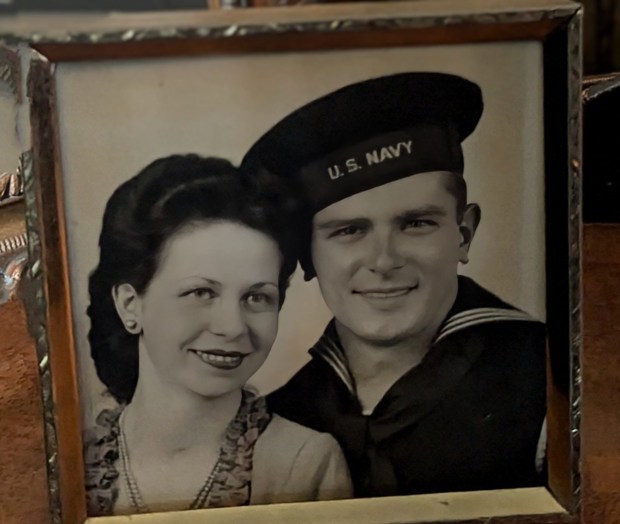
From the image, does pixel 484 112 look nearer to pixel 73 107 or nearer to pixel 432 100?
pixel 432 100

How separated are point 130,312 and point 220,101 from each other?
13cm

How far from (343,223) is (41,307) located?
0.56 ft

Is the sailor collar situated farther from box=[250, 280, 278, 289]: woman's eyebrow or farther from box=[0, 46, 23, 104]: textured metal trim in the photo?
box=[0, 46, 23, 104]: textured metal trim

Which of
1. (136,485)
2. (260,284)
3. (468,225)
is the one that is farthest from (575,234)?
(136,485)

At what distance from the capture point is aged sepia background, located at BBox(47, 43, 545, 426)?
48 centimetres

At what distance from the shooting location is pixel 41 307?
1.61ft

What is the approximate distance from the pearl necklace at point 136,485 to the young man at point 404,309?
0.18 ft

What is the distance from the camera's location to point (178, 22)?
0.46m

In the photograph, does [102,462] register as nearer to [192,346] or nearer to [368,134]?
[192,346]

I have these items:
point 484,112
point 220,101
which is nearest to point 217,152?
point 220,101


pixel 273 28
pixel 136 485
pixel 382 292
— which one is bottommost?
pixel 136 485

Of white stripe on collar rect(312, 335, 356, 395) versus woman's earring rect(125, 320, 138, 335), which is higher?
woman's earring rect(125, 320, 138, 335)

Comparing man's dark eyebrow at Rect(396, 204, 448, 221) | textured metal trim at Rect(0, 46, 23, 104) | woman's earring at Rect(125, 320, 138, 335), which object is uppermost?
textured metal trim at Rect(0, 46, 23, 104)

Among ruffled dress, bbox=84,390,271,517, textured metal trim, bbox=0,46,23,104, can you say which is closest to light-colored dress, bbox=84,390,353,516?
ruffled dress, bbox=84,390,271,517
